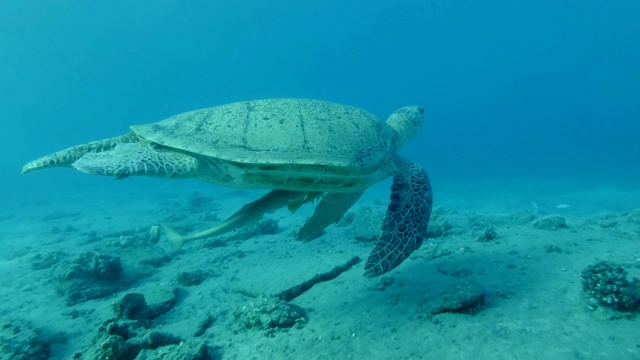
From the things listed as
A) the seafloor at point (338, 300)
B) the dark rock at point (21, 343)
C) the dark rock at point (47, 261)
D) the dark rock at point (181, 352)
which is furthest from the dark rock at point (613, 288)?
the dark rock at point (47, 261)

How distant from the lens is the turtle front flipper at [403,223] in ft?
13.7

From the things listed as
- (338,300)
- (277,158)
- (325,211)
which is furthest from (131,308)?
(325,211)

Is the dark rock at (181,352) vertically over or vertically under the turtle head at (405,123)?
under

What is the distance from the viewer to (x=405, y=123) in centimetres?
758

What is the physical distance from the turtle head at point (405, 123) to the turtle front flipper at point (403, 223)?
175 cm

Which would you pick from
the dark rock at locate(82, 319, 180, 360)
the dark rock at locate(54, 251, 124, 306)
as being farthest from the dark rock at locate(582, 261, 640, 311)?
the dark rock at locate(54, 251, 124, 306)

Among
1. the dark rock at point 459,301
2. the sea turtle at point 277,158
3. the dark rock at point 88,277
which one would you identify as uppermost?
the sea turtle at point 277,158

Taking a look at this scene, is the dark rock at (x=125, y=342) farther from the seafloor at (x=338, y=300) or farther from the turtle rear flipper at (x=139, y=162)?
the turtle rear flipper at (x=139, y=162)

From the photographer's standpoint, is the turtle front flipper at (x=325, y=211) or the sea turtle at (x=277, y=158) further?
the turtle front flipper at (x=325, y=211)

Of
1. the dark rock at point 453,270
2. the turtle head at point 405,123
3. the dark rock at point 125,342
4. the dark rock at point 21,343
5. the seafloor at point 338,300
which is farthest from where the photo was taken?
the turtle head at point 405,123

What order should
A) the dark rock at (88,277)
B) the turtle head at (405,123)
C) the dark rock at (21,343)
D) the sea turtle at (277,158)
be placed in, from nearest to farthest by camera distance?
the dark rock at (21,343), the sea turtle at (277,158), the dark rock at (88,277), the turtle head at (405,123)

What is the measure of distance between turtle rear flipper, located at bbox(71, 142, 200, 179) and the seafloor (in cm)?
208

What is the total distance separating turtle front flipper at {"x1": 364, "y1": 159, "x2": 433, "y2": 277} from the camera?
13.7 feet

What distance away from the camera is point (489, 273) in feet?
16.3
